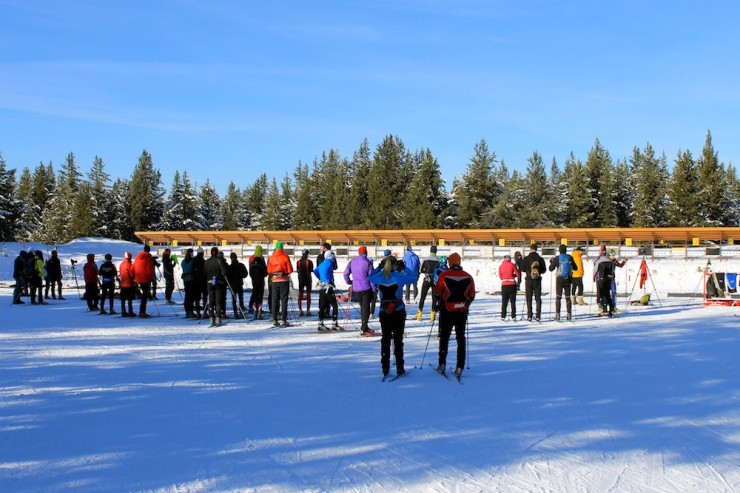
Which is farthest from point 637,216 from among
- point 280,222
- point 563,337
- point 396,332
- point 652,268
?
point 396,332

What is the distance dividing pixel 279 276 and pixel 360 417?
330 inches

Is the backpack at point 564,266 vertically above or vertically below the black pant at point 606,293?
above

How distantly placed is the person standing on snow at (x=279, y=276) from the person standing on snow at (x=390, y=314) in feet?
17.6

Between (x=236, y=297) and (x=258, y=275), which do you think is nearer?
(x=258, y=275)

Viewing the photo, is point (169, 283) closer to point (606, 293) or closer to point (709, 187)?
point (606, 293)

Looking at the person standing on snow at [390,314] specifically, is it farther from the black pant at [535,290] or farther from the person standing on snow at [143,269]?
the person standing on snow at [143,269]

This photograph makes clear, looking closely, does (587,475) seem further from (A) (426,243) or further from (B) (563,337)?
(A) (426,243)

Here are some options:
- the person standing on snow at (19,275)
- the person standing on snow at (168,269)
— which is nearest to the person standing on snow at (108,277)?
the person standing on snow at (168,269)

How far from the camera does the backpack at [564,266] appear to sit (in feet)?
55.1

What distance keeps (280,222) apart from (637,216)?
39.8 meters

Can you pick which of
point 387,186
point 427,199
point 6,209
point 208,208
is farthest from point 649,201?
point 6,209

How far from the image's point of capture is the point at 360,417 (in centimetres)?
690

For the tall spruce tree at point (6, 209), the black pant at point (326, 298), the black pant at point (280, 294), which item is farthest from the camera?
the tall spruce tree at point (6, 209)

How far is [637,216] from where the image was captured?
6456 cm
